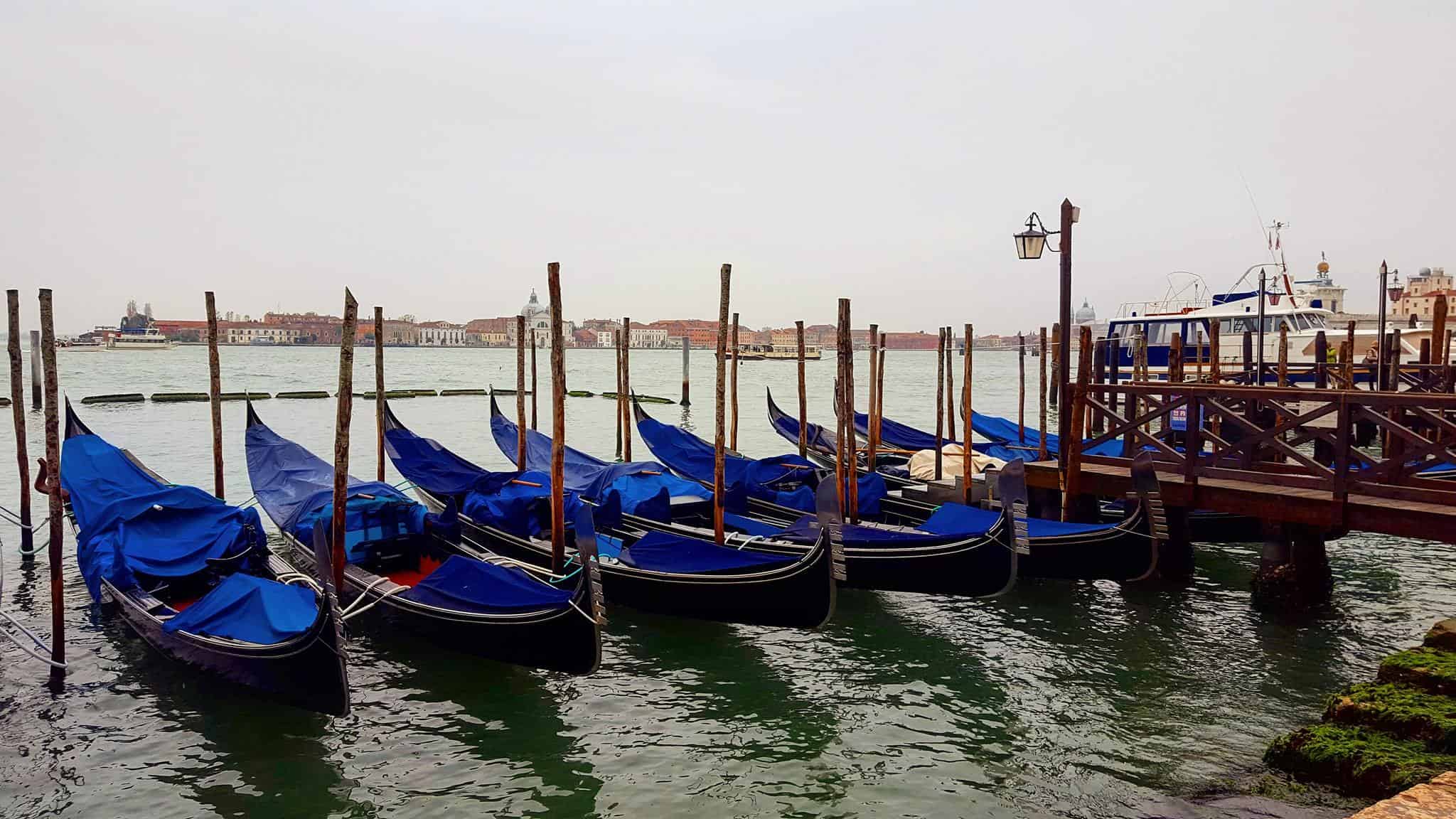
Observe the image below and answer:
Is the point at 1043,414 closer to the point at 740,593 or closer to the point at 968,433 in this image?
the point at 968,433

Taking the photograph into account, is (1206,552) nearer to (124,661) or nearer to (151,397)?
(124,661)

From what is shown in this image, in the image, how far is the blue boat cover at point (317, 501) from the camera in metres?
7.40

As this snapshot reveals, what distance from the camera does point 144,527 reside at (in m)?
7.13

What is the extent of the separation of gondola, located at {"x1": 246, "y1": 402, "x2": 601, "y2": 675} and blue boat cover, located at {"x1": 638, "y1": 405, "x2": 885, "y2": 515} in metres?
3.04

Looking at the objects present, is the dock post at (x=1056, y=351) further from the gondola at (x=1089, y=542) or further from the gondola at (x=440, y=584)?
the gondola at (x=440, y=584)

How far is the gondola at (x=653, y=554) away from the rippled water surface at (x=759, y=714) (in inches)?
13.8

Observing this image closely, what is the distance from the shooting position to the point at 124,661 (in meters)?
6.37

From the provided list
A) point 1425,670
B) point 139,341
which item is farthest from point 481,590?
point 139,341

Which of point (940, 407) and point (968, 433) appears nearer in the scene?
point (968, 433)

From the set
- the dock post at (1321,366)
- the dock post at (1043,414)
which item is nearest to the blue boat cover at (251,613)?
the dock post at (1043,414)

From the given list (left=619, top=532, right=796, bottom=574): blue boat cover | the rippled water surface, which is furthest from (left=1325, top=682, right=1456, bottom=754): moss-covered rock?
(left=619, top=532, right=796, bottom=574): blue boat cover

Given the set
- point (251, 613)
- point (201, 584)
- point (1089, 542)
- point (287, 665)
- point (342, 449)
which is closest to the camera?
point (287, 665)

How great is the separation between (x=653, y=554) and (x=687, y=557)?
0.96 ft

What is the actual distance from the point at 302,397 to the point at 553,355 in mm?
28252
